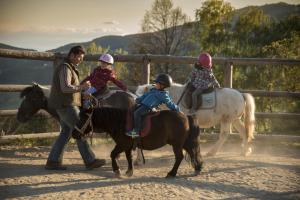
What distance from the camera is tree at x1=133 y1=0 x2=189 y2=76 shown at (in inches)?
1177

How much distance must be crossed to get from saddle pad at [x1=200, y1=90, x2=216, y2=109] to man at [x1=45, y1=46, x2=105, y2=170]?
2.63 metres

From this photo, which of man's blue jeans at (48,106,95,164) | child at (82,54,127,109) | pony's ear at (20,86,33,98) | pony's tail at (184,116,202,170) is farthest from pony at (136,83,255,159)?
pony's ear at (20,86,33,98)

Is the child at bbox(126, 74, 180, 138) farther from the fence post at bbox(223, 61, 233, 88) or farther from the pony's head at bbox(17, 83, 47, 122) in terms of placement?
the fence post at bbox(223, 61, 233, 88)

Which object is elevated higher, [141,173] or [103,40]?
[103,40]

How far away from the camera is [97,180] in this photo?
5719 millimetres

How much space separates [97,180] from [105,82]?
2013 millimetres

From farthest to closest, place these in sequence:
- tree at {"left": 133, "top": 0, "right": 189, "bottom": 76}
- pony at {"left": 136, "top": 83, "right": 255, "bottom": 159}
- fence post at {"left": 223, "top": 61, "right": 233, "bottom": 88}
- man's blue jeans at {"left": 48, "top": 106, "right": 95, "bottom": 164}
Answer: tree at {"left": 133, "top": 0, "right": 189, "bottom": 76}, fence post at {"left": 223, "top": 61, "right": 233, "bottom": 88}, pony at {"left": 136, "top": 83, "right": 255, "bottom": 159}, man's blue jeans at {"left": 48, "top": 106, "right": 95, "bottom": 164}

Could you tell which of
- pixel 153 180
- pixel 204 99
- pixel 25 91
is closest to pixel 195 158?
pixel 153 180

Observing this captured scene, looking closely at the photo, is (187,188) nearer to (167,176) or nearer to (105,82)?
(167,176)

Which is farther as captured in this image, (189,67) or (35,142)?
(189,67)

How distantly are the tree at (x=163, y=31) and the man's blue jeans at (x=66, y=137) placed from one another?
23.1 m

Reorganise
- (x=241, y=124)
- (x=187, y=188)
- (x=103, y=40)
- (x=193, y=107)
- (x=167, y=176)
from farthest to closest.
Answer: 1. (x=103, y=40)
2. (x=241, y=124)
3. (x=193, y=107)
4. (x=167, y=176)
5. (x=187, y=188)

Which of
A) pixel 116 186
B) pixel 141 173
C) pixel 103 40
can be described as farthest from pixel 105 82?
pixel 103 40

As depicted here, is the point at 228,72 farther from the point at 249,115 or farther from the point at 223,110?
the point at 223,110
